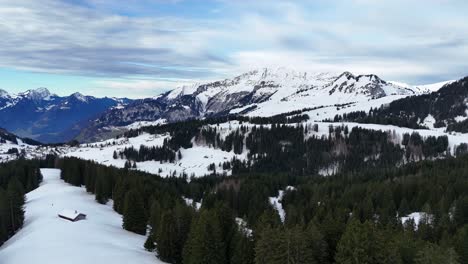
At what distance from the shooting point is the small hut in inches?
3565

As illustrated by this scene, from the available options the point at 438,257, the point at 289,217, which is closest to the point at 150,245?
the point at 289,217

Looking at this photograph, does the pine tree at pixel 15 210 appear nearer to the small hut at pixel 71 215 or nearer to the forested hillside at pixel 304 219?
the small hut at pixel 71 215

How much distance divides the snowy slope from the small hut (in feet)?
3.86

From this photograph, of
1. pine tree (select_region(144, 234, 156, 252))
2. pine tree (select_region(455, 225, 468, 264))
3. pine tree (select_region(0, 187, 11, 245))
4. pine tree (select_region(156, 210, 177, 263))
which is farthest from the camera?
pine tree (select_region(0, 187, 11, 245))

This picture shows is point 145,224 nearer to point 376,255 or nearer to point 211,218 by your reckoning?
point 211,218

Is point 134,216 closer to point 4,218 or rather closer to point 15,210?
point 4,218

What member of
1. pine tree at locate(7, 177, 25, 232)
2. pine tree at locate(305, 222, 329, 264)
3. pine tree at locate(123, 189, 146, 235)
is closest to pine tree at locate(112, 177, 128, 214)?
pine tree at locate(123, 189, 146, 235)

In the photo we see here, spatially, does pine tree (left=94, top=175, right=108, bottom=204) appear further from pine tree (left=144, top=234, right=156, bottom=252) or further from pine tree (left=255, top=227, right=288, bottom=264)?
pine tree (left=255, top=227, right=288, bottom=264)

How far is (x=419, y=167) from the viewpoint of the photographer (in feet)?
575

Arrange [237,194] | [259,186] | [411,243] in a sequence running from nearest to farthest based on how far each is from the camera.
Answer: [411,243] → [237,194] → [259,186]

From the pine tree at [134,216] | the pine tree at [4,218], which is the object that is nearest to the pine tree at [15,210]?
the pine tree at [4,218]

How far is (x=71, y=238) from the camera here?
75.8 m

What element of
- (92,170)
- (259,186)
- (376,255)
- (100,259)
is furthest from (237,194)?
(376,255)

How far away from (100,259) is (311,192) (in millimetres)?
96486
